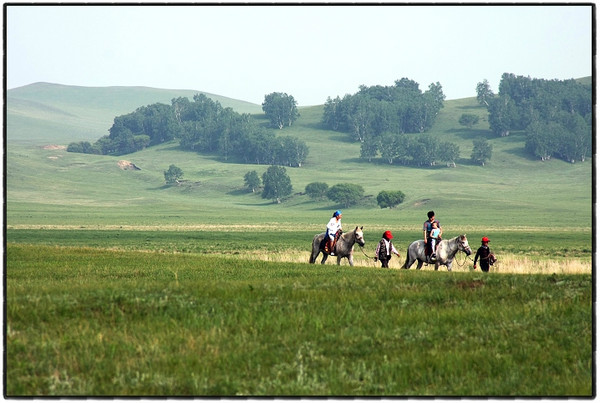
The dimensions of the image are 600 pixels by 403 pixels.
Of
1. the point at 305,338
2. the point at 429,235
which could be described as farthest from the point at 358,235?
the point at 305,338

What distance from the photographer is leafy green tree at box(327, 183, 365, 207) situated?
163 meters

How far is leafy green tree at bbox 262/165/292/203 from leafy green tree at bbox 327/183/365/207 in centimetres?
1323

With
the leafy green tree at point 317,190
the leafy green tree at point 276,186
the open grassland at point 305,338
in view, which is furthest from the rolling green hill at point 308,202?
the open grassland at point 305,338

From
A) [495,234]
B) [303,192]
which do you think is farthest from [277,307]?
[303,192]

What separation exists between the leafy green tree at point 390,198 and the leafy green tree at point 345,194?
939 cm

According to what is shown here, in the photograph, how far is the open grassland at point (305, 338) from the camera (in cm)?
1310

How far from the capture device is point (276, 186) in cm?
17675

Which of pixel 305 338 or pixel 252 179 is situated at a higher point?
pixel 305 338

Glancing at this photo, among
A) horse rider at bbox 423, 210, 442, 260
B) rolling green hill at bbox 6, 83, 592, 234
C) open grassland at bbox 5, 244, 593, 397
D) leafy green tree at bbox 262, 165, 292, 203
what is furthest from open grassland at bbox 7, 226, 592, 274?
leafy green tree at bbox 262, 165, 292, 203

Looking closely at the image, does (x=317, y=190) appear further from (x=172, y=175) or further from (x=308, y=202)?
(x=172, y=175)

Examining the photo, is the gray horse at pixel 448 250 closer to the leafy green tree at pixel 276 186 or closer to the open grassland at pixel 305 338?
the open grassland at pixel 305 338

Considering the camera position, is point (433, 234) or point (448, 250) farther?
point (448, 250)

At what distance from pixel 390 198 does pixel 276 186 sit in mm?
30040

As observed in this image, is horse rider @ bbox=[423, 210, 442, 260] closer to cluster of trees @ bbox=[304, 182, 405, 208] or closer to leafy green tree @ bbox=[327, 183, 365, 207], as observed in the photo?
cluster of trees @ bbox=[304, 182, 405, 208]
